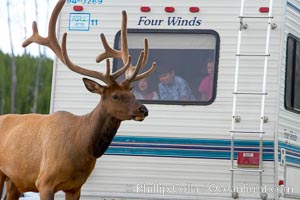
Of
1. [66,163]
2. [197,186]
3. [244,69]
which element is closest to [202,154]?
[197,186]

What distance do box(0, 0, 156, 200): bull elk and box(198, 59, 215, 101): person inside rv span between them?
915 millimetres

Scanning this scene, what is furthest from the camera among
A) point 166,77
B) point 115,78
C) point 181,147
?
point 166,77

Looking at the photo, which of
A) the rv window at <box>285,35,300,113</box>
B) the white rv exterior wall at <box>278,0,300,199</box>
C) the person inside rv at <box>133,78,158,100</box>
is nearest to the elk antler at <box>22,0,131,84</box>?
the person inside rv at <box>133,78,158,100</box>

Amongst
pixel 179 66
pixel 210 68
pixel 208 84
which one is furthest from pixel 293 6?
pixel 179 66

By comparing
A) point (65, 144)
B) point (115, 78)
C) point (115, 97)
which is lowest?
point (65, 144)

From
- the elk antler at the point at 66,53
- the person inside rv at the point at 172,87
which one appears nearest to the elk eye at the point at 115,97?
the elk antler at the point at 66,53

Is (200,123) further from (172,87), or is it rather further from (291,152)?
(291,152)

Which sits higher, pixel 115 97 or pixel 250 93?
pixel 250 93

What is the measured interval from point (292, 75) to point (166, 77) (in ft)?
4.76

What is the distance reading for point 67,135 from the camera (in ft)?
32.2

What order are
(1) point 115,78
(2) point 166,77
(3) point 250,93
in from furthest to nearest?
(2) point 166,77
(3) point 250,93
(1) point 115,78

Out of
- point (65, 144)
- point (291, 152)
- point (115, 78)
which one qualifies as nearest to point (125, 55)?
point (115, 78)

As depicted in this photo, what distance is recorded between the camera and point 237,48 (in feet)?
34.9

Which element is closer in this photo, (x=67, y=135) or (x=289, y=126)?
(x=67, y=135)
